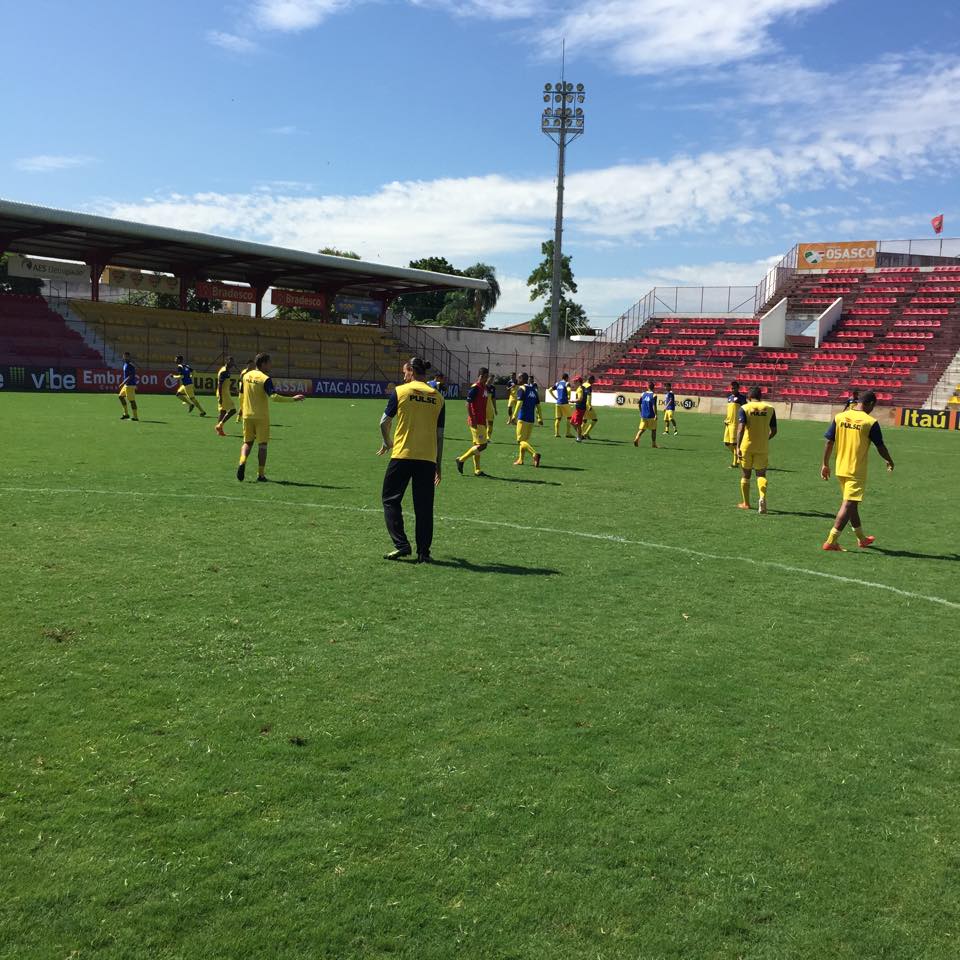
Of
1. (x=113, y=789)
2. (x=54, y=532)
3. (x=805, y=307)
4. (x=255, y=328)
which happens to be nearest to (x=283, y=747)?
(x=113, y=789)

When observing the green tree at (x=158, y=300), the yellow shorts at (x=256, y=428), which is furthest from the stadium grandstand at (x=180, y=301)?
the yellow shorts at (x=256, y=428)

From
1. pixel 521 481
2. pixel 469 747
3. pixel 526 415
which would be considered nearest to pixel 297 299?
pixel 526 415

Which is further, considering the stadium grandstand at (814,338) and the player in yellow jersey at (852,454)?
the stadium grandstand at (814,338)

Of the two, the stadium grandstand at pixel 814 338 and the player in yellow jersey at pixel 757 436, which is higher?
the stadium grandstand at pixel 814 338

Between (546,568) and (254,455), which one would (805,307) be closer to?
(254,455)

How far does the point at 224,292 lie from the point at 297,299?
5475mm

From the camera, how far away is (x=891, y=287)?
188 ft

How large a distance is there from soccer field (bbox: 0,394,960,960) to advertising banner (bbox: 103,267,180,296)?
148ft

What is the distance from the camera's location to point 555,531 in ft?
38.3

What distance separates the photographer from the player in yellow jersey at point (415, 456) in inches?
369

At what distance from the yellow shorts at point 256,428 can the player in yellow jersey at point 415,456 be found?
5.37 metres

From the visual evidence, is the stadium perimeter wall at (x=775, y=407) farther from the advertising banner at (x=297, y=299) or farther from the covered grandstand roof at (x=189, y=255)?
the advertising banner at (x=297, y=299)

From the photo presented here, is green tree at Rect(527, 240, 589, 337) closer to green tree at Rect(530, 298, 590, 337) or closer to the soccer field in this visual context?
green tree at Rect(530, 298, 590, 337)

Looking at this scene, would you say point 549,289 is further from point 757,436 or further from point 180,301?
point 757,436
